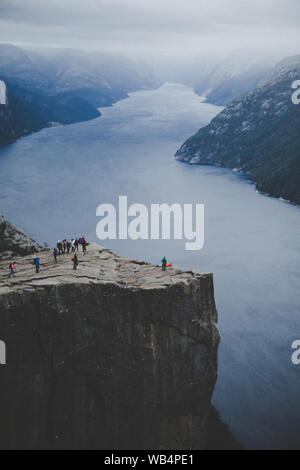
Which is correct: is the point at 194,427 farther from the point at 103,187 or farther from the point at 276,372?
the point at 103,187

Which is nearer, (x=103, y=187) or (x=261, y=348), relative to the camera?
(x=261, y=348)

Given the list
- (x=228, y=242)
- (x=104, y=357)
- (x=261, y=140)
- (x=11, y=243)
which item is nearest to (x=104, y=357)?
(x=104, y=357)

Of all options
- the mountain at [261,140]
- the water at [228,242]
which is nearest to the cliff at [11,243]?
the water at [228,242]

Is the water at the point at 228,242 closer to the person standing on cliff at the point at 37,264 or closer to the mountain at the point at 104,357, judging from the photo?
the mountain at the point at 104,357

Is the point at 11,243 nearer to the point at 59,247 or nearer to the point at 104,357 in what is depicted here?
the point at 59,247

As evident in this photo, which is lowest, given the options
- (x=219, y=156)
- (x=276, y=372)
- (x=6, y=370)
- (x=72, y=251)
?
(x=276, y=372)

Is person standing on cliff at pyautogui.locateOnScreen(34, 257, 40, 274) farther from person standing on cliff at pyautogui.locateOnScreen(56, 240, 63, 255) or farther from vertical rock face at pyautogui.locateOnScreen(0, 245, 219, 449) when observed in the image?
person standing on cliff at pyautogui.locateOnScreen(56, 240, 63, 255)

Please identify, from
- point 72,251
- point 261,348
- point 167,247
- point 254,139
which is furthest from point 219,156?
point 72,251
